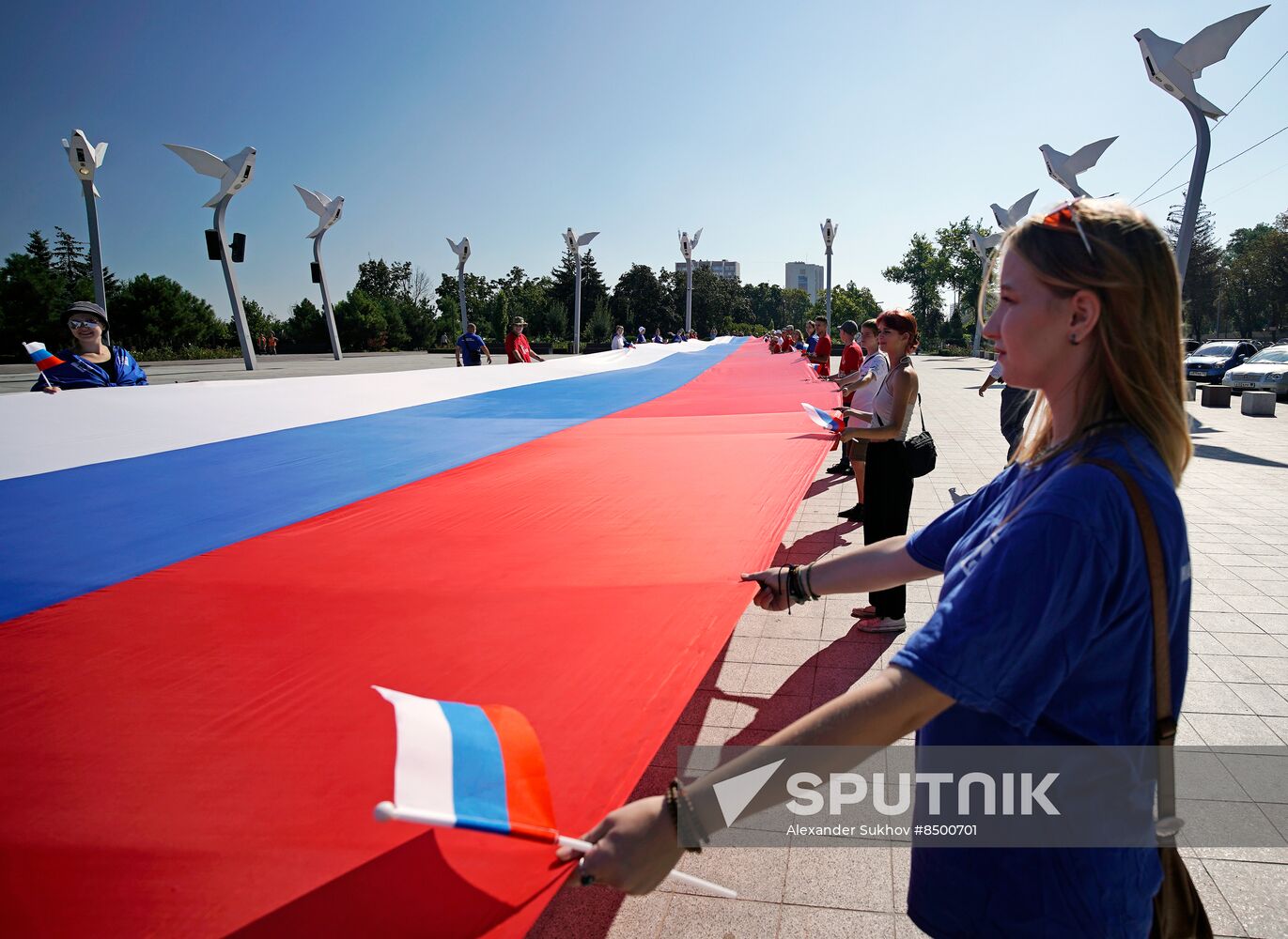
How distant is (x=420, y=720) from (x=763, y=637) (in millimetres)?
3770

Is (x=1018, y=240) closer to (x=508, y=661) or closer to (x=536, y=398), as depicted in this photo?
(x=508, y=661)

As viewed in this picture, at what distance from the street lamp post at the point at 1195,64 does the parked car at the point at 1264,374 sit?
6237mm

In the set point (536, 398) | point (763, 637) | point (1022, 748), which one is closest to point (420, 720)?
point (1022, 748)

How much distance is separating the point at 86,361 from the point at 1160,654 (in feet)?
21.1

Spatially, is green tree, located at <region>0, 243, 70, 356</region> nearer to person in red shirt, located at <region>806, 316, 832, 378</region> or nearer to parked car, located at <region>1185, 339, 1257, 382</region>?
person in red shirt, located at <region>806, 316, 832, 378</region>

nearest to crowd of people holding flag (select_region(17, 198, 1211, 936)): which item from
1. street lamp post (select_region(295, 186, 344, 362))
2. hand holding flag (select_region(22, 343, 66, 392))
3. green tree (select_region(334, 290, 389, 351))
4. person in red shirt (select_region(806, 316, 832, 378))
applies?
hand holding flag (select_region(22, 343, 66, 392))

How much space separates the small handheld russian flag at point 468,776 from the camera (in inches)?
37.4

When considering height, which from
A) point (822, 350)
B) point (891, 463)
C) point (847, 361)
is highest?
point (822, 350)

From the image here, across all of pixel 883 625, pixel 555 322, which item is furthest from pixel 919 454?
pixel 555 322

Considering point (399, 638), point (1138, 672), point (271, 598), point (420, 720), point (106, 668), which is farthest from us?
point (271, 598)

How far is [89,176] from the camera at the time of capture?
741 inches

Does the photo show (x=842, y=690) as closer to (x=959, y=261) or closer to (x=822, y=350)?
(x=822, y=350)

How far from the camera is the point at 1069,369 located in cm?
106

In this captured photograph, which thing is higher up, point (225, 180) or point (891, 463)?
point (225, 180)
